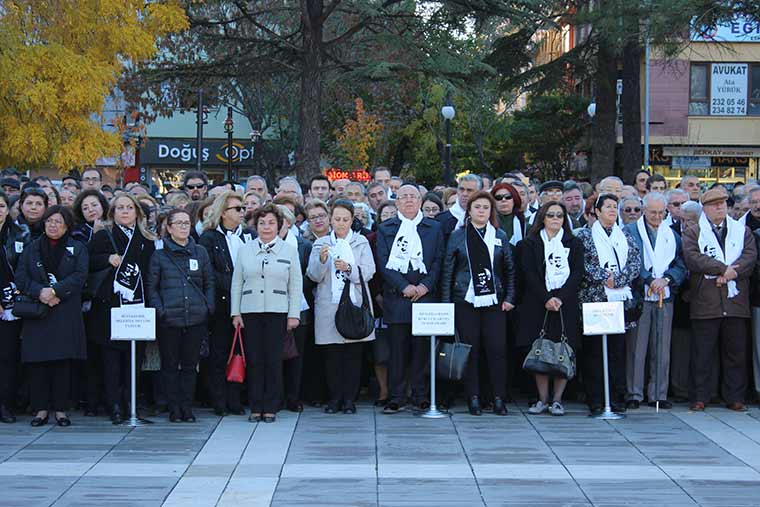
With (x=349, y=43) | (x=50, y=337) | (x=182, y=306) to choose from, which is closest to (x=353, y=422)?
(x=182, y=306)

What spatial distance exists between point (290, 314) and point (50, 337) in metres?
2.26

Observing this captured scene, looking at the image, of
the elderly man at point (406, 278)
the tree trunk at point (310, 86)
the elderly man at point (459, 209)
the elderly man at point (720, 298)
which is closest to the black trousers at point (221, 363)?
the elderly man at point (406, 278)

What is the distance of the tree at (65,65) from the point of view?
71.1 feet

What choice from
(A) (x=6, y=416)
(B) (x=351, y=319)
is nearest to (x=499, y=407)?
(B) (x=351, y=319)

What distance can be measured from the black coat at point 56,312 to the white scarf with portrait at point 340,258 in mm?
2418

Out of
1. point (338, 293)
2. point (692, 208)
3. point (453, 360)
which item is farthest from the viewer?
point (692, 208)

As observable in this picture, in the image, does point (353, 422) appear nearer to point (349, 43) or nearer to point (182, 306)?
point (182, 306)

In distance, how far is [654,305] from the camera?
11.6 m

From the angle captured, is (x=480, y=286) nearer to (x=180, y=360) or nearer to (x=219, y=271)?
(x=219, y=271)

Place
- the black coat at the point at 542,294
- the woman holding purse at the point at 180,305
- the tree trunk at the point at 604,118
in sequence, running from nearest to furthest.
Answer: the woman holding purse at the point at 180,305 < the black coat at the point at 542,294 < the tree trunk at the point at 604,118

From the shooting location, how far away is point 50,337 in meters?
10.4

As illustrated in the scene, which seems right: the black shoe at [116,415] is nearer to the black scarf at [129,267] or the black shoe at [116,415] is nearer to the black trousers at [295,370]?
the black scarf at [129,267]

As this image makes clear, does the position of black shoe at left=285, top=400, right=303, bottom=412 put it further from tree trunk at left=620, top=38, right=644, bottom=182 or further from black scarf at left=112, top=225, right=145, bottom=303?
tree trunk at left=620, top=38, right=644, bottom=182

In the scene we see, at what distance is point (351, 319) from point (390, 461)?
7.44 feet
